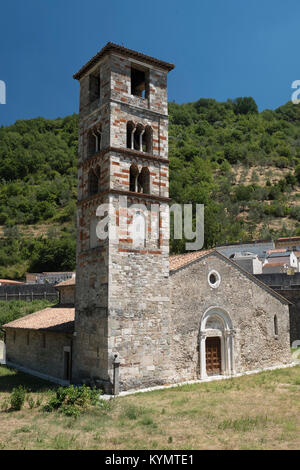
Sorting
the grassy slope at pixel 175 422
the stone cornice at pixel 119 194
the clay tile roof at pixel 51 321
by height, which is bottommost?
the grassy slope at pixel 175 422

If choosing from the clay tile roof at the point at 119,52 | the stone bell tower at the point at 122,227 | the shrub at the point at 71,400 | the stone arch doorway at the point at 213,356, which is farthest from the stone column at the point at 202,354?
the clay tile roof at the point at 119,52

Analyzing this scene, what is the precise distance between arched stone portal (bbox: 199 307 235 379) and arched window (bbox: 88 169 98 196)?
7689 millimetres

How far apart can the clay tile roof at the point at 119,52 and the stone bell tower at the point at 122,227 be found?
0.15 ft

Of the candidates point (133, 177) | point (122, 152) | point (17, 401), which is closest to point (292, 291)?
point (133, 177)

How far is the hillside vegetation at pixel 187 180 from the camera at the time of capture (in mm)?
66312

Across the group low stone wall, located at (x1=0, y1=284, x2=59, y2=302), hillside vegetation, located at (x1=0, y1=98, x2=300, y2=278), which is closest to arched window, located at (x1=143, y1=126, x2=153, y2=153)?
low stone wall, located at (x1=0, y1=284, x2=59, y2=302)

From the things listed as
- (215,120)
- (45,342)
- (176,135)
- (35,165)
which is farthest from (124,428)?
(215,120)

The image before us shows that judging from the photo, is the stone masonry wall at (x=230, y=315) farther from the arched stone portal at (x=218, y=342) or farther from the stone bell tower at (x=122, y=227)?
the stone bell tower at (x=122, y=227)

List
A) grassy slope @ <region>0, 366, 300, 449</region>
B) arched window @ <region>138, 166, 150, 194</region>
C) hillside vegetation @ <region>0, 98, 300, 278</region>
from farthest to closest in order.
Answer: hillside vegetation @ <region>0, 98, 300, 278</region> < arched window @ <region>138, 166, 150, 194</region> < grassy slope @ <region>0, 366, 300, 449</region>

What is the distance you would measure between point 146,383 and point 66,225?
63.4m

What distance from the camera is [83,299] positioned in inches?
658

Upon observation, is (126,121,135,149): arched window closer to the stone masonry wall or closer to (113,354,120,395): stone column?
the stone masonry wall

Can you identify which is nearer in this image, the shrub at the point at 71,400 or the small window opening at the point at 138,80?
the shrub at the point at 71,400

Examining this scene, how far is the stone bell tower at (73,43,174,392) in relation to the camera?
15234mm
